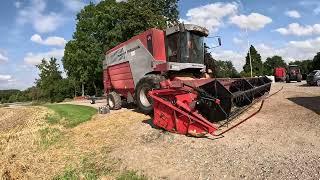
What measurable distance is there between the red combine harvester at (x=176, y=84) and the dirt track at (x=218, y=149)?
1.74ft

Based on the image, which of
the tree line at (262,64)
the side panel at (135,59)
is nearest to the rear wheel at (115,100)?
the side panel at (135,59)

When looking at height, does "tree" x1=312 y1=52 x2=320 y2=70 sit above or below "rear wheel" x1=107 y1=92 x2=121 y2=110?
above

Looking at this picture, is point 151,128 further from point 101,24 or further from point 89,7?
point 89,7

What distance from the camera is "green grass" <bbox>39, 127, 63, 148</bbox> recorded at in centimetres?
1223

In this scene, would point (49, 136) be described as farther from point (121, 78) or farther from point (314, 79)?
point (314, 79)

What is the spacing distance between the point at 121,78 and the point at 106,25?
30.1 m

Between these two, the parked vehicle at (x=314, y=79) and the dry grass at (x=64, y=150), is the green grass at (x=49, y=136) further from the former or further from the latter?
the parked vehicle at (x=314, y=79)

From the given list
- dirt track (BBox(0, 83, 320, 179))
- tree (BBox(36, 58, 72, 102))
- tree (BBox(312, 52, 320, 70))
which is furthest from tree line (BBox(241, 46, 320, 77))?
dirt track (BBox(0, 83, 320, 179))

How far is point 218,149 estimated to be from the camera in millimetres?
8516

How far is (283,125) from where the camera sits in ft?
34.8

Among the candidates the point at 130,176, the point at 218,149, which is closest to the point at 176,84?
the point at 218,149

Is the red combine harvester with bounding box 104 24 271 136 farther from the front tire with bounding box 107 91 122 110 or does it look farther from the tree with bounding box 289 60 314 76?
the tree with bounding box 289 60 314 76

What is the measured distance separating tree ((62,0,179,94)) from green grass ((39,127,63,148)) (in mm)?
28007

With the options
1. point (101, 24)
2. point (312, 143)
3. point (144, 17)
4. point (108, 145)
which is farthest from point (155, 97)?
point (101, 24)
